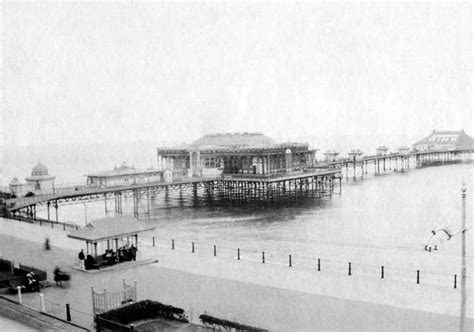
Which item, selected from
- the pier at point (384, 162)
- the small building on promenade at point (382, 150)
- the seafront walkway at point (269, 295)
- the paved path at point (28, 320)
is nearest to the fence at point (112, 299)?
the seafront walkway at point (269, 295)

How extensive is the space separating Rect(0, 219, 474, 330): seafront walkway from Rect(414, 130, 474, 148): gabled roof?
137m

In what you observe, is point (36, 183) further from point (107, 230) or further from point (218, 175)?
point (107, 230)

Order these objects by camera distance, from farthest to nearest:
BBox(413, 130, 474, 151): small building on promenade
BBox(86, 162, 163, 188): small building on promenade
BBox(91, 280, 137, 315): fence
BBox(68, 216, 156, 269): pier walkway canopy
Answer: BBox(413, 130, 474, 151): small building on promenade, BBox(86, 162, 163, 188): small building on promenade, BBox(68, 216, 156, 269): pier walkway canopy, BBox(91, 280, 137, 315): fence

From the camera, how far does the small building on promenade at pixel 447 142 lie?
14812 cm

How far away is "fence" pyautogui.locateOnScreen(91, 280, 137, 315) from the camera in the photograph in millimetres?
17484

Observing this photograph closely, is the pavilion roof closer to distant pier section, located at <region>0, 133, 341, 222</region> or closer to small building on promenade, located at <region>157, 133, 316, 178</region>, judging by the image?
distant pier section, located at <region>0, 133, 341, 222</region>

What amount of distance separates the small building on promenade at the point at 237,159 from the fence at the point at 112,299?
2097 inches

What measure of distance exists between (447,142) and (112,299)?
148592 mm

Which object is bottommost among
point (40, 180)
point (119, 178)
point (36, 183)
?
point (36, 183)

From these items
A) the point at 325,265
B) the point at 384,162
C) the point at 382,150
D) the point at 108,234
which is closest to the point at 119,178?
the point at 325,265

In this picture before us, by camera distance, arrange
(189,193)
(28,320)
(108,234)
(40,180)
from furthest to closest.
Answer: (189,193) → (40,180) → (108,234) → (28,320)

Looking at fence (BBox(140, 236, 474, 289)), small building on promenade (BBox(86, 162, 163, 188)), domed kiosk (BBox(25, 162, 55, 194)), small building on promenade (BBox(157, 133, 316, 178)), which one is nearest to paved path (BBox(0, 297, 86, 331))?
fence (BBox(140, 236, 474, 289))

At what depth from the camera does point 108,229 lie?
25.4 meters

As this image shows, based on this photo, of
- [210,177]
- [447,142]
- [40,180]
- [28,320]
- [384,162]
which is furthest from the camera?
[447,142]
